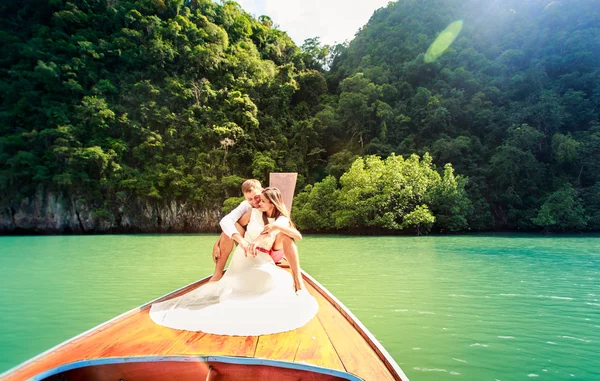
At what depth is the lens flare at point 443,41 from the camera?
25.2 metres

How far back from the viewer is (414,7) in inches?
1222

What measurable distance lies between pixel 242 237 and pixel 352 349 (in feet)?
4.16

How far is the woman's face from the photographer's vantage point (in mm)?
2728

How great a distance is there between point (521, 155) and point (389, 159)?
794cm

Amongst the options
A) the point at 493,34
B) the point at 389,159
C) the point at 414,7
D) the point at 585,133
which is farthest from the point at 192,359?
the point at 414,7

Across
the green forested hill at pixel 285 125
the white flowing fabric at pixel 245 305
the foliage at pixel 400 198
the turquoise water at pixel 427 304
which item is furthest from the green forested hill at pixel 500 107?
the white flowing fabric at pixel 245 305

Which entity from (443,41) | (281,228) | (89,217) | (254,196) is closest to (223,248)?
(254,196)

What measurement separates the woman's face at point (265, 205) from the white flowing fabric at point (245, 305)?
0.52 ft

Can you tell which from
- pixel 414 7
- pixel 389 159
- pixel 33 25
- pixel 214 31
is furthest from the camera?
pixel 414 7

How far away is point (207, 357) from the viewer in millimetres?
1474

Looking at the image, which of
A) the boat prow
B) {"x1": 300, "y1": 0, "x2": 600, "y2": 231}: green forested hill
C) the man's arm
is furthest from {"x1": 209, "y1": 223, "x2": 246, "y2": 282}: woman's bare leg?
{"x1": 300, "y1": 0, "x2": 600, "y2": 231}: green forested hill

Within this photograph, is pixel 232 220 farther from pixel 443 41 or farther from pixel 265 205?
pixel 443 41

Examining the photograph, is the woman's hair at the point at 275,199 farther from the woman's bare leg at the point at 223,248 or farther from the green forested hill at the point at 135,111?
the green forested hill at the point at 135,111

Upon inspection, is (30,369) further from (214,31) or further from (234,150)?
(214,31)
